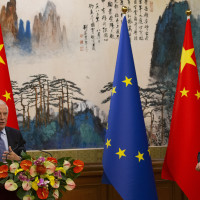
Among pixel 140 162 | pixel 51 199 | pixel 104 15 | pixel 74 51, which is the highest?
pixel 104 15

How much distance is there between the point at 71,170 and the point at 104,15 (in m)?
2.20

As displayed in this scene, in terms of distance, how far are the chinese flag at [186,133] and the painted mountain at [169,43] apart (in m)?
0.44

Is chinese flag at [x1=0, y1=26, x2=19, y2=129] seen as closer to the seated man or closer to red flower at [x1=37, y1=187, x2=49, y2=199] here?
the seated man

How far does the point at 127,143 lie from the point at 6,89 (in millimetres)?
1242

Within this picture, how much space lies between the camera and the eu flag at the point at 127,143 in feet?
11.0

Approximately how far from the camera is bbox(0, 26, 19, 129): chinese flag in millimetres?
3363

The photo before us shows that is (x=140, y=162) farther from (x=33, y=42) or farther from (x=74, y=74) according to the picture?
(x=33, y=42)

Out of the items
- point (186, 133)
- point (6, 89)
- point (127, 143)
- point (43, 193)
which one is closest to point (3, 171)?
point (43, 193)

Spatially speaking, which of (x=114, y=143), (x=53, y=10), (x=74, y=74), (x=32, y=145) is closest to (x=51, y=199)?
(x=114, y=143)

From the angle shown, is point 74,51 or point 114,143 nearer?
point 114,143

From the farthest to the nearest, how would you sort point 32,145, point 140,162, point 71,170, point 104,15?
point 104,15
point 32,145
point 140,162
point 71,170

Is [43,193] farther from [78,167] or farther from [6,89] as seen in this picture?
[6,89]

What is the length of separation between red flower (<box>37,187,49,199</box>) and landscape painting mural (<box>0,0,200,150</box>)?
5.62 ft

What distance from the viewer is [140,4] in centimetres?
406
